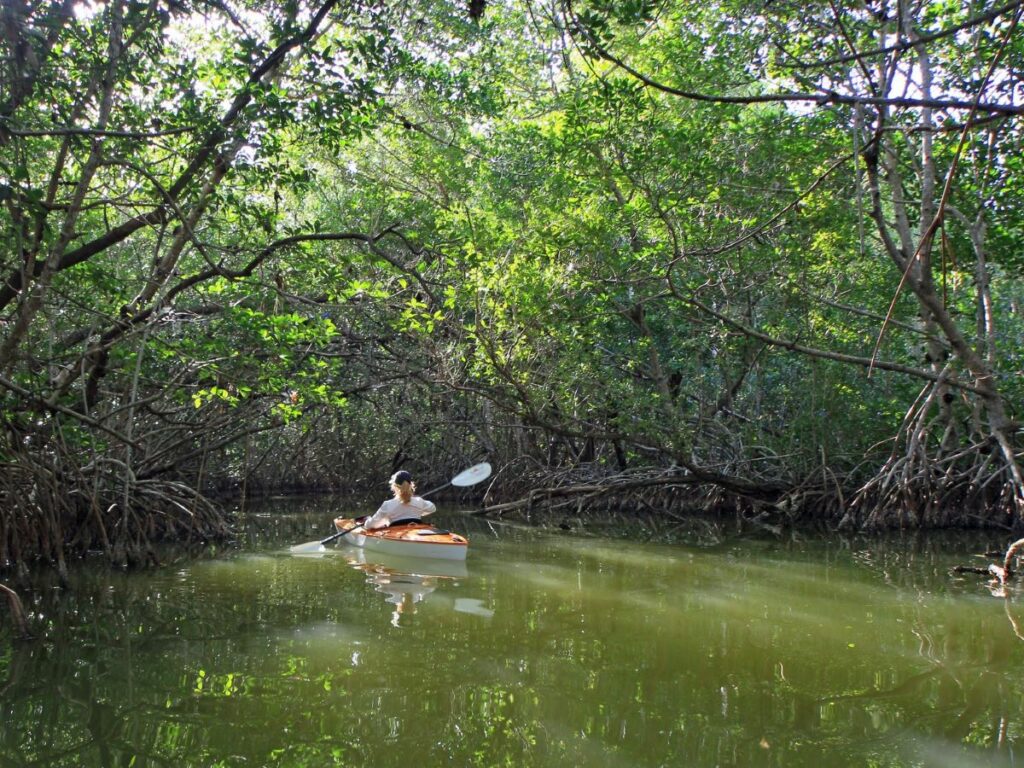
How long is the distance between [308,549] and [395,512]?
0.86 metres

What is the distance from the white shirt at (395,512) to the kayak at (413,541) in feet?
0.24

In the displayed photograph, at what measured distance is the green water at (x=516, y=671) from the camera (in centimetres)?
294

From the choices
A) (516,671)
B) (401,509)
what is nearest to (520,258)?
(401,509)

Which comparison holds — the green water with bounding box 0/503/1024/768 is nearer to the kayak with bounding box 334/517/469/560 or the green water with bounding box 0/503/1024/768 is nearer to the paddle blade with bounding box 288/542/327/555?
the kayak with bounding box 334/517/469/560

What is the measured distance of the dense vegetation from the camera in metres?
5.43

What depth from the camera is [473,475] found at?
1042 centimetres

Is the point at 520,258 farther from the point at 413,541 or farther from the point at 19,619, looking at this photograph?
the point at 19,619

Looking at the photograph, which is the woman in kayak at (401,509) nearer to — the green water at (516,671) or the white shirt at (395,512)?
the white shirt at (395,512)

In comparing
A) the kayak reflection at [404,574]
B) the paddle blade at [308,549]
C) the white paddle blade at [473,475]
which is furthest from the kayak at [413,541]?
the white paddle blade at [473,475]

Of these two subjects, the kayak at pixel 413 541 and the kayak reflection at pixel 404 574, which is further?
the kayak at pixel 413 541

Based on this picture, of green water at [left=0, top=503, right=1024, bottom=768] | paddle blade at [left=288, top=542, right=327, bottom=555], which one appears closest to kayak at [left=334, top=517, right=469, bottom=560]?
paddle blade at [left=288, top=542, right=327, bottom=555]

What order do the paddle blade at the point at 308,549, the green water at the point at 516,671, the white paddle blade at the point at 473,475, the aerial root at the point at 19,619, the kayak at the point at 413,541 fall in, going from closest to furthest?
1. the green water at the point at 516,671
2. the aerial root at the point at 19,619
3. the kayak at the point at 413,541
4. the paddle blade at the point at 308,549
5. the white paddle blade at the point at 473,475

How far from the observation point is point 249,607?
516 cm

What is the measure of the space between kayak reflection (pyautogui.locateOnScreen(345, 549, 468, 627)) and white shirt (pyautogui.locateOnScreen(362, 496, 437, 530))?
0.28 meters
